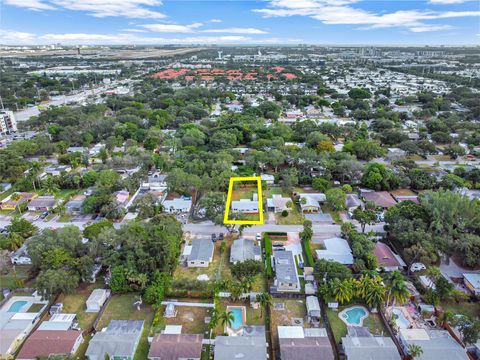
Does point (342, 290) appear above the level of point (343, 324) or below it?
above

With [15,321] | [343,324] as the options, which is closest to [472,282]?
[343,324]

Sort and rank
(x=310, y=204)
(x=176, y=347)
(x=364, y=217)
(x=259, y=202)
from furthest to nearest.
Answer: (x=259, y=202) → (x=310, y=204) → (x=364, y=217) → (x=176, y=347)

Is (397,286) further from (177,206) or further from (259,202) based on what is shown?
(177,206)

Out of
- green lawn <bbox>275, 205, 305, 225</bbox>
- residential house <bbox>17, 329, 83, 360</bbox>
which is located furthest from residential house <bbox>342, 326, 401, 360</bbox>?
residential house <bbox>17, 329, 83, 360</bbox>

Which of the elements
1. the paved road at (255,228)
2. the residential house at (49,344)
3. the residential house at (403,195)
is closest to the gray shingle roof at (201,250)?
the paved road at (255,228)

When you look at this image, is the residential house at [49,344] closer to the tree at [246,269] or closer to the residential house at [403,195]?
the tree at [246,269]

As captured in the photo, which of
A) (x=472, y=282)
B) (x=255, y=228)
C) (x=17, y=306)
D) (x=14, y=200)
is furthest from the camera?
(x=14, y=200)

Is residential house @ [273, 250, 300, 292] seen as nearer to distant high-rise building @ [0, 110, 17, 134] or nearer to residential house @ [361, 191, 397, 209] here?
residential house @ [361, 191, 397, 209]

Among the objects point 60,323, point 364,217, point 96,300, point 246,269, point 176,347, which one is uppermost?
point 364,217
